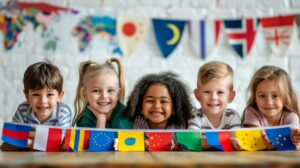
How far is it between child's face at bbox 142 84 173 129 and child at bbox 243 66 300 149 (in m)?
0.36

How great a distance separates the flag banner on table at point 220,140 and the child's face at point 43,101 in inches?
27.5

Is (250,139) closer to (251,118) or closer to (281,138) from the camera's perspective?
(281,138)

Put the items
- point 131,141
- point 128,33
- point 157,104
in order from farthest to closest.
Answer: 1. point 128,33
2. point 157,104
3. point 131,141

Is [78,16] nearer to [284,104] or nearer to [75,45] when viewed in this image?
[75,45]

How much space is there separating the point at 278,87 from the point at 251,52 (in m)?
1.04

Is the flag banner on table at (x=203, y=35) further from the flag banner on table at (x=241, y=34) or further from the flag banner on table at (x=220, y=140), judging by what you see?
the flag banner on table at (x=220, y=140)

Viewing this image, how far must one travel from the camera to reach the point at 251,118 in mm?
1628

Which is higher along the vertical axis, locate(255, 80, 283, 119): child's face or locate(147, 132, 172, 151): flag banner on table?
locate(255, 80, 283, 119): child's face

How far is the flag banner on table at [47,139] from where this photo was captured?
1364mm

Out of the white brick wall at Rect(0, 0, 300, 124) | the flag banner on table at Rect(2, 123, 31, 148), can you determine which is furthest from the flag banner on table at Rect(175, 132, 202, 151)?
the white brick wall at Rect(0, 0, 300, 124)

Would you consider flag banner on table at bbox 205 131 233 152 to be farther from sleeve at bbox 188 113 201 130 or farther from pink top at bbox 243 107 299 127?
pink top at bbox 243 107 299 127

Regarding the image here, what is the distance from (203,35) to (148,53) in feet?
1.30

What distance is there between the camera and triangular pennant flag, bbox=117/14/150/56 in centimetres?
256

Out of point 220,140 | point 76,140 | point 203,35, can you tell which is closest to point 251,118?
point 220,140
